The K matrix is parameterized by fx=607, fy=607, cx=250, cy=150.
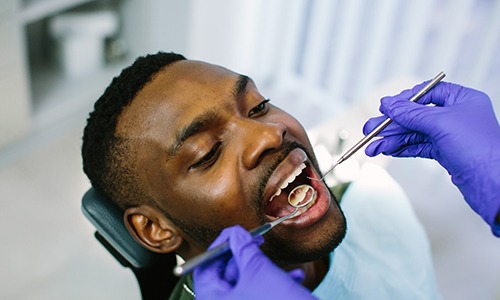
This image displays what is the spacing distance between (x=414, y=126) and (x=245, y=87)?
1.28 feet

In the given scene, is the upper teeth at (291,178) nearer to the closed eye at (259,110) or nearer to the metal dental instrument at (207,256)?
the metal dental instrument at (207,256)

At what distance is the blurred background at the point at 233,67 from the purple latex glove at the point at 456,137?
44 cm

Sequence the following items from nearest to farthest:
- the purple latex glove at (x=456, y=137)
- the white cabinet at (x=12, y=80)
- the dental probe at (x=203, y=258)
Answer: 1. the dental probe at (x=203, y=258)
2. the purple latex glove at (x=456, y=137)
3. the white cabinet at (x=12, y=80)

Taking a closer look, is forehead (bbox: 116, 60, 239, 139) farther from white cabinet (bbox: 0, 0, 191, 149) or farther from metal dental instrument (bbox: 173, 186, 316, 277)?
white cabinet (bbox: 0, 0, 191, 149)

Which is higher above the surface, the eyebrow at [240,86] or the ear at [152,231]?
the eyebrow at [240,86]

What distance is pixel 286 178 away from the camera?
1.32 m

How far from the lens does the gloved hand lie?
1.06 meters

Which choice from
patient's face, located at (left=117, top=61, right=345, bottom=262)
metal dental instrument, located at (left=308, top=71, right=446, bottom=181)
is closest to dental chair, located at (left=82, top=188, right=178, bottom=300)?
patient's face, located at (left=117, top=61, right=345, bottom=262)

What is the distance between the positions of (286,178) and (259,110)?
21cm

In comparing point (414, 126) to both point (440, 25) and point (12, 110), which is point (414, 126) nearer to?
point (440, 25)

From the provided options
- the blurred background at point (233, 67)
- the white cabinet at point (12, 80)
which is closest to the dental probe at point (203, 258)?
the blurred background at point (233, 67)

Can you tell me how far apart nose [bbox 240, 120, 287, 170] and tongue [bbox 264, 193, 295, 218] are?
0.16 m

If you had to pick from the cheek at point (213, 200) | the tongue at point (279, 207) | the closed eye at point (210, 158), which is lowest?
the tongue at point (279, 207)

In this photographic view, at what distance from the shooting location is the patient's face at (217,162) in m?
1.31
